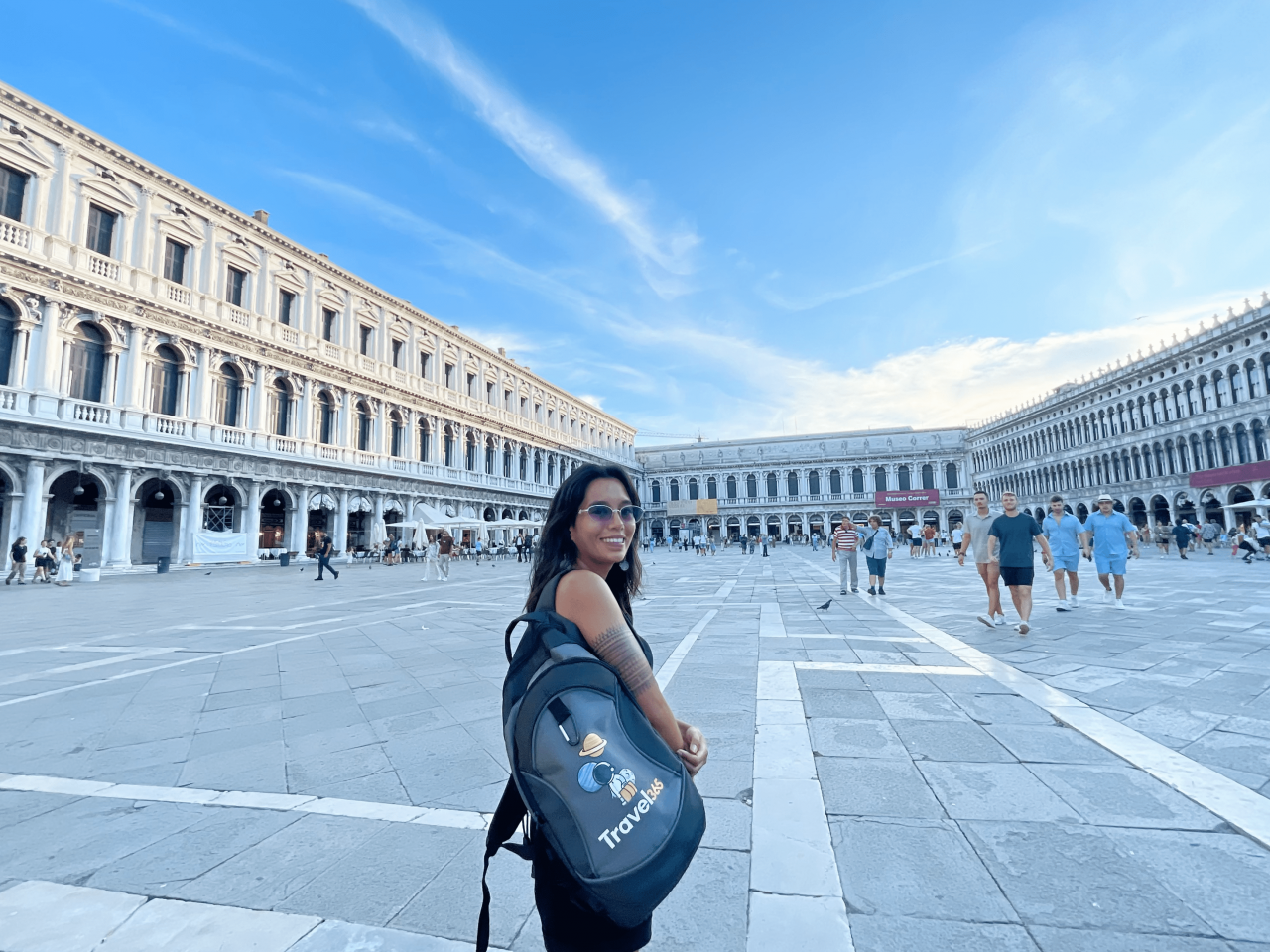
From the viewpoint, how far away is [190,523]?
58.6ft

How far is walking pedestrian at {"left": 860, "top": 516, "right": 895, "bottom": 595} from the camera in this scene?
9.28 meters

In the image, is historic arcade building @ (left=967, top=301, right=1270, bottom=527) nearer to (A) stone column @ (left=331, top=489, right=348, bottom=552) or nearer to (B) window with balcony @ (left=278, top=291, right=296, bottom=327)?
(A) stone column @ (left=331, top=489, right=348, bottom=552)

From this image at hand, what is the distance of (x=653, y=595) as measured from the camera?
10.7 metres

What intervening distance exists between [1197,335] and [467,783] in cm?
4390

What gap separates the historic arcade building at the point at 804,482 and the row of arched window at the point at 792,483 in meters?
0.10

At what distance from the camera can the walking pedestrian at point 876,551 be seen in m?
9.28

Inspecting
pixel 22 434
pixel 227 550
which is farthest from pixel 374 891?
pixel 227 550

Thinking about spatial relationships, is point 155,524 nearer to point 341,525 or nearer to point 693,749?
point 341,525

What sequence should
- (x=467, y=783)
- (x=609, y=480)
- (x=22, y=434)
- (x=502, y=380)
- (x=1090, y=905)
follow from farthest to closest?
(x=502, y=380) → (x=22, y=434) → (x=467, y=783) → (x=1090, y=905) → (x=609, y=480)

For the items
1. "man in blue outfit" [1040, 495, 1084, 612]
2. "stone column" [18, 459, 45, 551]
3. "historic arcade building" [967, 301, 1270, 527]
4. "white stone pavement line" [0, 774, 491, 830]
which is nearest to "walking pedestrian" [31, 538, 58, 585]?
"stone column" [18, 459, 45, 551]

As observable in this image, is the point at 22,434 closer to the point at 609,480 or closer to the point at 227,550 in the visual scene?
the point at 227,550

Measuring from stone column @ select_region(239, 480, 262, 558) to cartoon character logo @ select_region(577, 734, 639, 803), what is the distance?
22.5m

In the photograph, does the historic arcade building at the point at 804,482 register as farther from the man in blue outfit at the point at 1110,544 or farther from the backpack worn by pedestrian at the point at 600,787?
the backpack worn by pedestrian at the point at 600,787

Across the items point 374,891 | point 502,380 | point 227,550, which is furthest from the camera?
point 502,380
